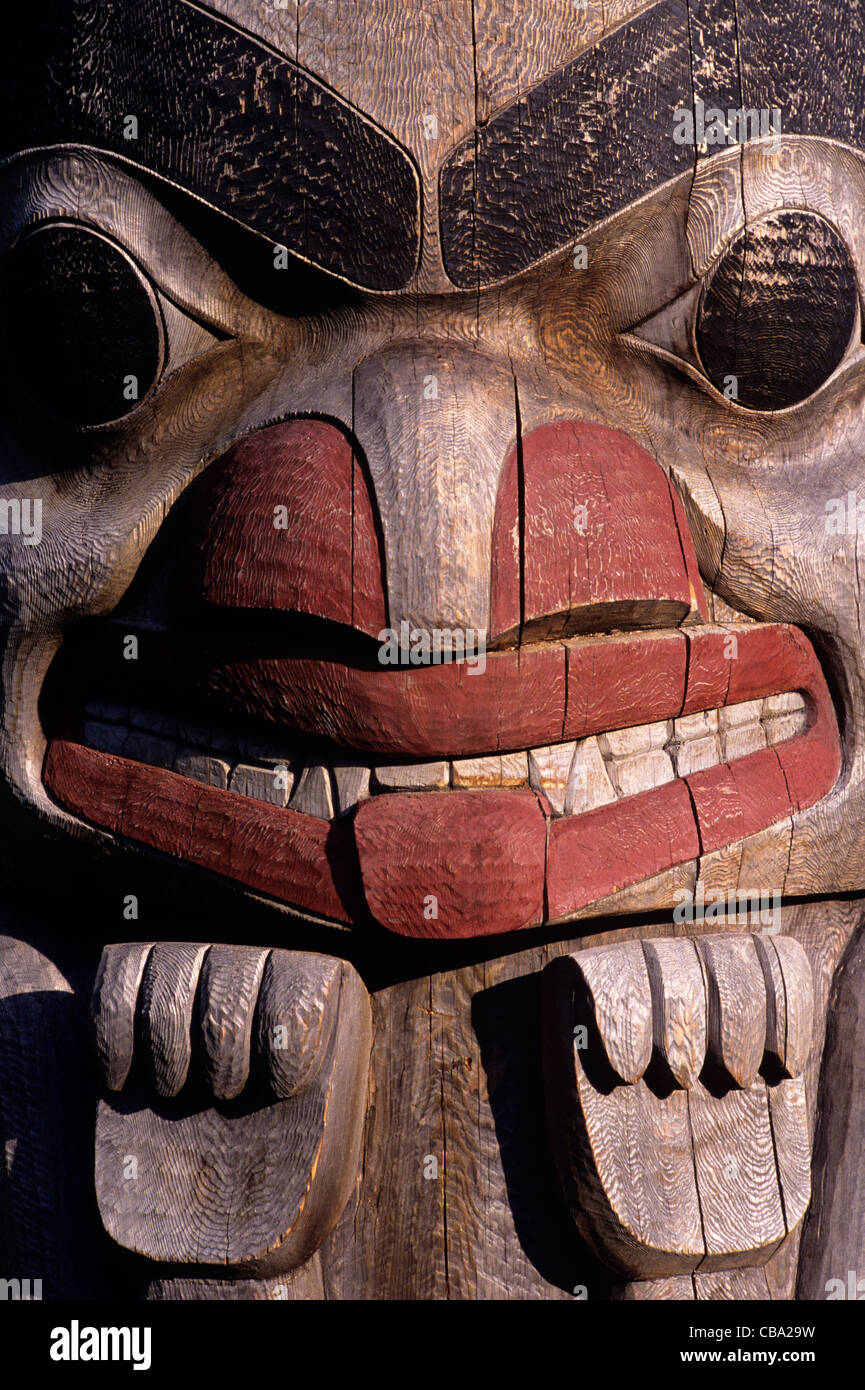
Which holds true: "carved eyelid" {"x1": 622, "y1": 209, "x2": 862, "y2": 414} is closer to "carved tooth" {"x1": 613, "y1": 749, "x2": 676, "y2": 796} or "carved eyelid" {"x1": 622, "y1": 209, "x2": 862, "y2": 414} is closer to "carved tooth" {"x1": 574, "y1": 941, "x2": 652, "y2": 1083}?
"carved tooth" {"x1": 613, "y1": 749, "x2": 676, "y2": 796}

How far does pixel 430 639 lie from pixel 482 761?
179mm

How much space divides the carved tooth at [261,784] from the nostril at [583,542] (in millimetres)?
319

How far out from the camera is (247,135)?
161cm

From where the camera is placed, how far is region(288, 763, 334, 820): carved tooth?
1.58 meters

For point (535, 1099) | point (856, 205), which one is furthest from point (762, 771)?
point (856, 205)

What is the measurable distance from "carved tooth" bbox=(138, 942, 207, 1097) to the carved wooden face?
0.13m

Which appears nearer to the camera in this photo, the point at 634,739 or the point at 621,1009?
the point at 621,1009

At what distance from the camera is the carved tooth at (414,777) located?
1567mm

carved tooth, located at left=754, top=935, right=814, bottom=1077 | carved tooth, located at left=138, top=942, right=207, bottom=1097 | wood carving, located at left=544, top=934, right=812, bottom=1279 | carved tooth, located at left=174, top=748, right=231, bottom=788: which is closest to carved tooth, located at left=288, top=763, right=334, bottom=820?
carved tooth, located at left=174, top=748, right=231, bottom=788

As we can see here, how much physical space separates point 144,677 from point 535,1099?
730 millimetres

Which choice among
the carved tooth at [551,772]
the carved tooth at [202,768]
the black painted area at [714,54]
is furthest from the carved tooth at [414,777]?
the black painted area at [714,54]

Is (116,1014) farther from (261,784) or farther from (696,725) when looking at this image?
(696,725)

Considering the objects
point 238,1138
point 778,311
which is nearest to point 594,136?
point 778,311

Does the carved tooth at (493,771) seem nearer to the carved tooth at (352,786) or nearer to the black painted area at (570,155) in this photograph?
the carved tooth at (352,786)
